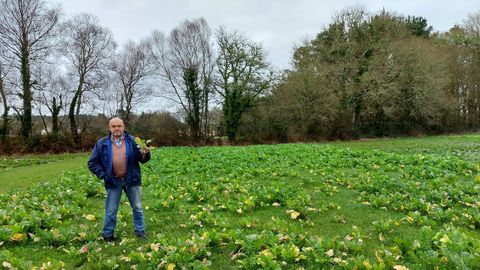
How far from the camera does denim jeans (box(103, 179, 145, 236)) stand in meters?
6.49

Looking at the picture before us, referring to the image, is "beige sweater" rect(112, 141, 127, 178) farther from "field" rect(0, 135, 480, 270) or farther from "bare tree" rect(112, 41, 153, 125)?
"bare tree" rect(112, 41, 153, 125)

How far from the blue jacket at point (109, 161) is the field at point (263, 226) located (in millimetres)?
1064

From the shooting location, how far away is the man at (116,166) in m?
6.41

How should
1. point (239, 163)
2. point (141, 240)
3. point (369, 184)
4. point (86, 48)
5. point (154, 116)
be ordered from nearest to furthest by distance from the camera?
point (141, 240), point (369, 184), point (239, 163), point (86, 48), point (154, 116)

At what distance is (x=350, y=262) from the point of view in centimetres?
483

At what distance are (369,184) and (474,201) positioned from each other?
2697 millimetres

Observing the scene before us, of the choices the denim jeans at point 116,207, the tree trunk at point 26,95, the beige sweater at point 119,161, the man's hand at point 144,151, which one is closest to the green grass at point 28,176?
the denim jeans at point 116,207

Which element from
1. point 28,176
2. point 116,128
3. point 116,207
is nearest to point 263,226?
point 116,207

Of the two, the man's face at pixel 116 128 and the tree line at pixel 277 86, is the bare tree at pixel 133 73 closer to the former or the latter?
Result: the tree line at pixel 277 86

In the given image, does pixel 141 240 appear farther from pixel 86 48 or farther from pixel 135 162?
Answer: pixel 86 48

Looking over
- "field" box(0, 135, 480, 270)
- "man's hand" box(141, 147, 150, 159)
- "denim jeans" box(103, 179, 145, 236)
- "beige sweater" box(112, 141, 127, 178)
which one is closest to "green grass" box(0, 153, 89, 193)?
"field" box(0, 135, 480, 270)

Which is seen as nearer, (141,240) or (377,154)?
(141,240)

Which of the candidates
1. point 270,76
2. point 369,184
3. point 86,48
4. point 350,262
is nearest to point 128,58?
point 86,48

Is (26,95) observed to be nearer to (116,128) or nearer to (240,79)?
(240,79)
